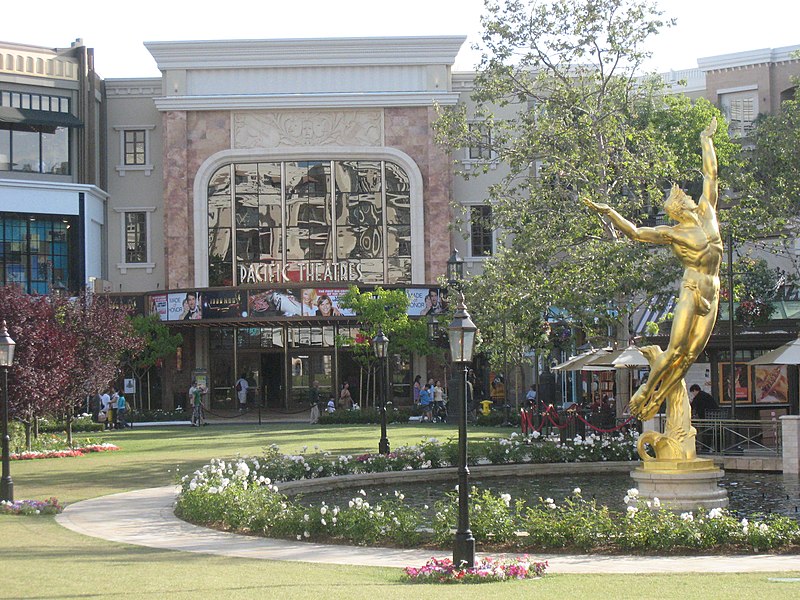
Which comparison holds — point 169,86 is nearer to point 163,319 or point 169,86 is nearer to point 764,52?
point 163,319

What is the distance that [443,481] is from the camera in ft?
75.8

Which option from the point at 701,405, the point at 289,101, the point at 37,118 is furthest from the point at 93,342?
the point at 289,101

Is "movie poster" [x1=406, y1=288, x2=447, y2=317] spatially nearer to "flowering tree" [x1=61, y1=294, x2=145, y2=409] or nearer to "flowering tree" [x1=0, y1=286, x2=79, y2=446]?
"flowering tree" [x1=61, y1=294, x2=145, y2=409]

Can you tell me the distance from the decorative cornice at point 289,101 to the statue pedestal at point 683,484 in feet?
132

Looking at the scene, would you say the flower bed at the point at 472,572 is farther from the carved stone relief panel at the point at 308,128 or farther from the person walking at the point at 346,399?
the carved stone relief panel at the point at 308,128

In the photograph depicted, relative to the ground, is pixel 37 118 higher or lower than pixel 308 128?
higher

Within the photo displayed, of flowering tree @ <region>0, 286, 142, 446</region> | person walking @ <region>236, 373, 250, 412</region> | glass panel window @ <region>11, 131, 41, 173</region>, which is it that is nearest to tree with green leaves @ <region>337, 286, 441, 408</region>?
person walking @ <region>236, 373, 250, 412</region>

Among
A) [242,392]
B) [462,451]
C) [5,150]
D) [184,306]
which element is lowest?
[242,392]

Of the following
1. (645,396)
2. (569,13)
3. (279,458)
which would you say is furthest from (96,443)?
(645,396)

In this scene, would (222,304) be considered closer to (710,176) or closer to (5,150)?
(5,150)

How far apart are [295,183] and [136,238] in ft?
27.4

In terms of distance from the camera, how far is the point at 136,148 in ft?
192

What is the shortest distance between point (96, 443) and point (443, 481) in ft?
47.8

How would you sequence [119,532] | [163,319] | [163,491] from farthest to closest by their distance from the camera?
[163,319] < [163,491] < [119,532]
